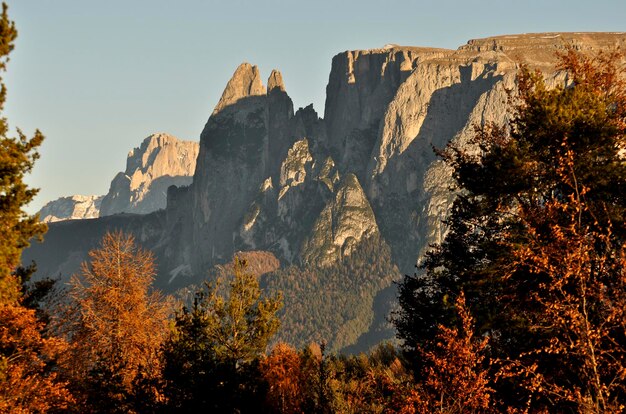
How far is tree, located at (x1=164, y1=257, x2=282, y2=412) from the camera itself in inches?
1339

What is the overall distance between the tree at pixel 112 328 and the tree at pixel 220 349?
160cm

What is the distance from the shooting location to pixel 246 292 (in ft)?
119

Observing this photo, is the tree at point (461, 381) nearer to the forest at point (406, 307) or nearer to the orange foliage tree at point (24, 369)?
the forest at point (406, 307)

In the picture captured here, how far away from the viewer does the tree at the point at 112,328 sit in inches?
1357

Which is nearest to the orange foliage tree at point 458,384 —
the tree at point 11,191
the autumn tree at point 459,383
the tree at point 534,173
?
the autumn tree at point 459,383

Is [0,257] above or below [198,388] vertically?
above

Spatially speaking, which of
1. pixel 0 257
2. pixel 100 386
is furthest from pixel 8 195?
pixel 100 386

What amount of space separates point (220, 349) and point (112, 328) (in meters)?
6.97

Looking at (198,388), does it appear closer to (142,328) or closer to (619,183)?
(142,328)

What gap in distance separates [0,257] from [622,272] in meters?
17.8

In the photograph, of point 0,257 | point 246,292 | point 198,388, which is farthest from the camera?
point 246,292

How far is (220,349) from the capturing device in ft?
115

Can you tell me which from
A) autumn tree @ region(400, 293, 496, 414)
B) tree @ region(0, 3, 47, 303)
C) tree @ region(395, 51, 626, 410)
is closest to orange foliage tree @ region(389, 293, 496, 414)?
autumn tree @ region(400, 293, 496, 414)

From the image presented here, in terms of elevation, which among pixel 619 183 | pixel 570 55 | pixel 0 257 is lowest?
pixel 0 257
